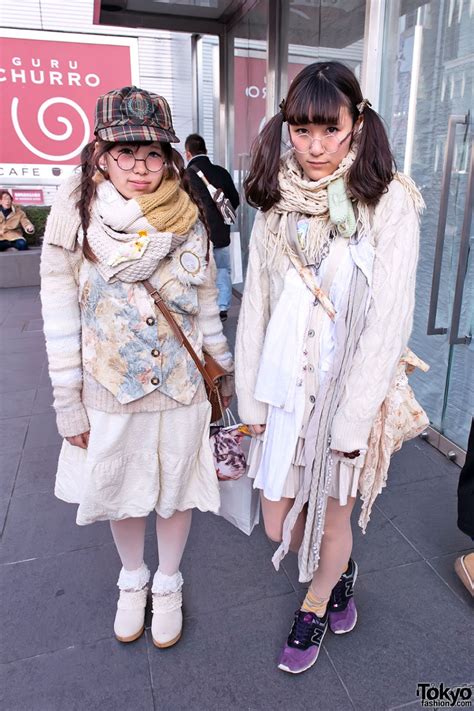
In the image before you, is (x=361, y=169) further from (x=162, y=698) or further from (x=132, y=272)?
(x=162, y=698)

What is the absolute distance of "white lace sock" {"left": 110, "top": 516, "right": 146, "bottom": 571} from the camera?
2.01 metres

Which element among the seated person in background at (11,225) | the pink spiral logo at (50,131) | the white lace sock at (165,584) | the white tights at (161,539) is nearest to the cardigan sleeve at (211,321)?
the white tights at (161,539)

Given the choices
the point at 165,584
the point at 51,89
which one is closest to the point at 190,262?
the point at 165,584

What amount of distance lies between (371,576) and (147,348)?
1518mm

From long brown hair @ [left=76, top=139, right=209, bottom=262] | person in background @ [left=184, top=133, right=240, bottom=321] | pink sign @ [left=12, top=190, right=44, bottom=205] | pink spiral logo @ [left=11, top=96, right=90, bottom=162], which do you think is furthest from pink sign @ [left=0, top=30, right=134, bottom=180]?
long brown hair @ [left=76, top=139, right=209, bottom=262]

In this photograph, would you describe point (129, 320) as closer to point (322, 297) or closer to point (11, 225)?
point (322, 297)

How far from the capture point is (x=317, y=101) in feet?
4.92

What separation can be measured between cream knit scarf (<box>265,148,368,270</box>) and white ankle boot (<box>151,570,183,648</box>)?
51.2 inches

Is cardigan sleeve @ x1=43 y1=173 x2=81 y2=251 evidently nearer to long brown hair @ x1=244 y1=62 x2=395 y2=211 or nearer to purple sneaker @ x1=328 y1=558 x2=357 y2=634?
long brown hair @ x1=244 y1=62 x2=395 y2=211

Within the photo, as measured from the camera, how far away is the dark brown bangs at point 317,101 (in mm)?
1496

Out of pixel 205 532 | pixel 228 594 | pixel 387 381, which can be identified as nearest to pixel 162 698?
pixel 228 594

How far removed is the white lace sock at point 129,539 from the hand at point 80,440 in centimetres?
38

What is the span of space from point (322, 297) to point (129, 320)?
0.60 m

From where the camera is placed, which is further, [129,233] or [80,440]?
[80,440]
